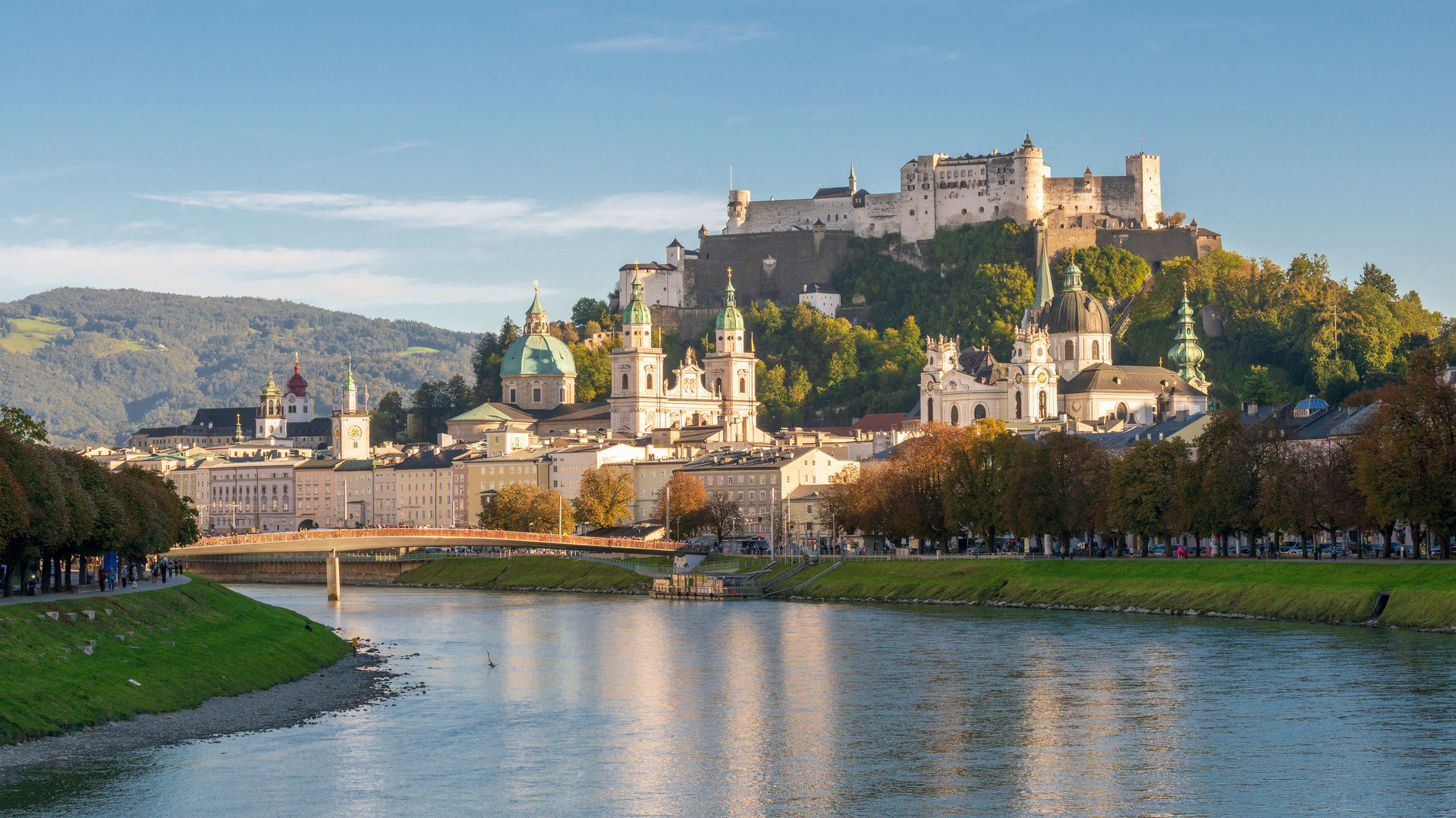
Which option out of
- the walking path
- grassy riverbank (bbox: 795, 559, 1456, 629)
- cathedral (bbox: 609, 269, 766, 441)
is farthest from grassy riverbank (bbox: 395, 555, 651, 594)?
cathedral (bbox: 609, 269, 766, 441)

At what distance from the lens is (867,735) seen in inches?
1442

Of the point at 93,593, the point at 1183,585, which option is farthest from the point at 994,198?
A: the point at 93,593

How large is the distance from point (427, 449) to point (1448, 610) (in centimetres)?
10045

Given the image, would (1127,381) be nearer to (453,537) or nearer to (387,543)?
(453,537)

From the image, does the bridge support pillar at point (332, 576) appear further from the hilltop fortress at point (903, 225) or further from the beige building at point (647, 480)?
the hilltop fortress at point (903, 225)

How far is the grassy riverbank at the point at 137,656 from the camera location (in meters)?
34.2

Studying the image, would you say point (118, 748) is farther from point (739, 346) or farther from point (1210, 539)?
point (739, 346)

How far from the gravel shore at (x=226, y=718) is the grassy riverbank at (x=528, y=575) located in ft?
130

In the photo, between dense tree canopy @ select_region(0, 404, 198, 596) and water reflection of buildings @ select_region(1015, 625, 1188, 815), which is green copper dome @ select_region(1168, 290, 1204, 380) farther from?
dense tree canopy @ select_region(0, 404, 198, 596)

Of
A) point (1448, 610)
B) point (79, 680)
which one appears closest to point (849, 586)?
point (1448, 610)

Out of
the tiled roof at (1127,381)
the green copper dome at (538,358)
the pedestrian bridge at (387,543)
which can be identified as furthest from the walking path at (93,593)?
the green copper dome at (538,358)

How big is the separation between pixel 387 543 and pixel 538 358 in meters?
75.5

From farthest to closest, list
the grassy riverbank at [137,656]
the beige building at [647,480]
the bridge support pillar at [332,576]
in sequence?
the beige building at [647,480], the bridge support pillar at [332,576], the grassy riverbank at [137,656]

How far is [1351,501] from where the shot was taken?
58531mm
